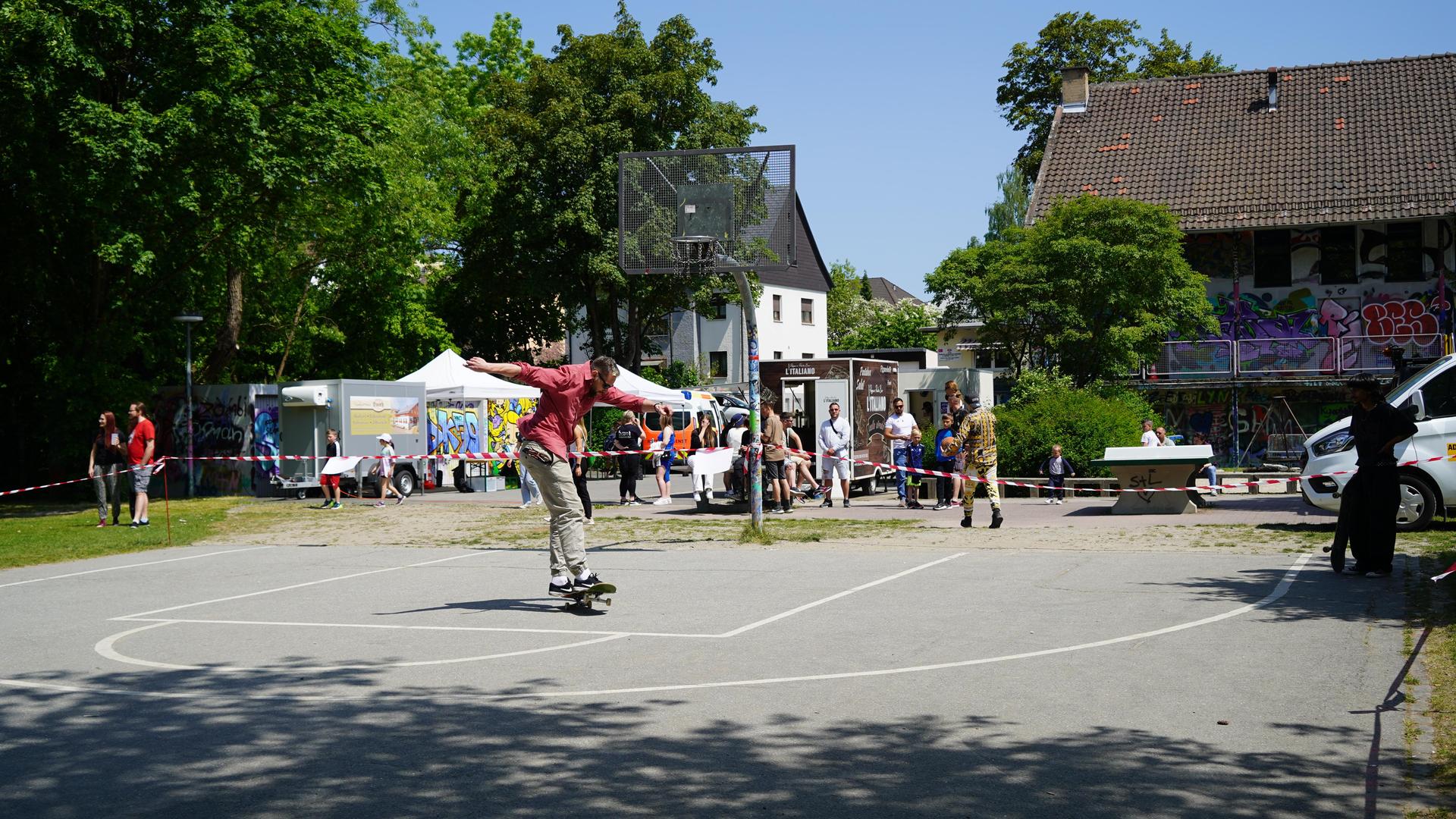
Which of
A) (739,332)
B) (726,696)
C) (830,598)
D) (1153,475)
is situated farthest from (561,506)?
(739,332)

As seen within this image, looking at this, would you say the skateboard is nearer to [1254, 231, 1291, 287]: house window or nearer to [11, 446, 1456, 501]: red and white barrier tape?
[11, 446, 1456, 501]: red and white barrier tape

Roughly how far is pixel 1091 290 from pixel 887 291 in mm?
75460

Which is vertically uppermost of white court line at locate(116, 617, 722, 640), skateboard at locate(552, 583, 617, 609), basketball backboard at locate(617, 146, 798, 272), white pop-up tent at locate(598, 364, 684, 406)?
basketball backboard at locate(617, 146, 798, 272)

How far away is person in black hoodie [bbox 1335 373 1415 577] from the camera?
1157cm

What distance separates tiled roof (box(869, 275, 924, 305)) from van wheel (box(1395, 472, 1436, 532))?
85.7 metres

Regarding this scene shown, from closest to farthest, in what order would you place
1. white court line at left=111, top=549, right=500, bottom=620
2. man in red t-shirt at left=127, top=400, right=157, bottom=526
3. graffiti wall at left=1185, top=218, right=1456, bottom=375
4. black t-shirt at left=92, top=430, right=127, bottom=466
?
white court line at left=111, top=549, right=500, bottom=620
man in red t-shirt at left=127, top=400, right=157, bottom=526
black t-shirt at left=92, top=430, right=127, bottom=466
graffiti wall at left=1185, top=218, right=1456, bottom=375

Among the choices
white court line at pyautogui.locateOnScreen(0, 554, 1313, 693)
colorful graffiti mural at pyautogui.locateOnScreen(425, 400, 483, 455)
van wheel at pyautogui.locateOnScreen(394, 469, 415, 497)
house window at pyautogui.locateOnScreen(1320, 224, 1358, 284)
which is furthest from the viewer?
house window at pyautogui.locateOnScreen(1320, 224, 1358, 284)

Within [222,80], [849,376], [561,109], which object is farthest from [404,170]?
[849,376]

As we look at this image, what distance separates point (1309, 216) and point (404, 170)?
2543 centimetres

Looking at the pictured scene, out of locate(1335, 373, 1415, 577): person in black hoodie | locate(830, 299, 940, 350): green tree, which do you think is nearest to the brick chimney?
locate(1335, 373, 1415, 577): person in black hoodie

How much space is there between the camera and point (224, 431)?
100ft

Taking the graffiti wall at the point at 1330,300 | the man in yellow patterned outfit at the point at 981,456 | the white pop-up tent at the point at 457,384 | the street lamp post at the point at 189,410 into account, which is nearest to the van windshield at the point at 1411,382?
the man in yellow patterned outfit at the point at 981,456

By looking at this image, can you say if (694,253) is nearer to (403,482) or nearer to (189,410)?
(403,482)

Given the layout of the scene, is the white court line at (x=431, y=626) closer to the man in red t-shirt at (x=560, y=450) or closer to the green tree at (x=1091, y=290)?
the man in red t-shirt at (x=560, y=450)
